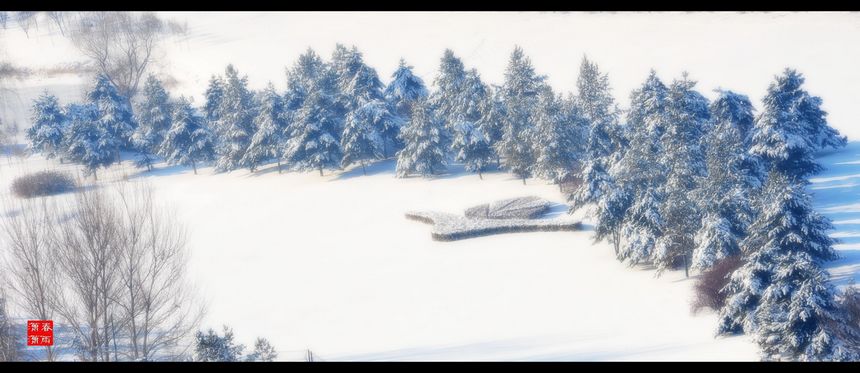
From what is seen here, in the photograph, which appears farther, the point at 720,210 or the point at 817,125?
the point at 817,125

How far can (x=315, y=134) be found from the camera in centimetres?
3372

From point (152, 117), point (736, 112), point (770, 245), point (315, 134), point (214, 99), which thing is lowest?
point (770, 245)

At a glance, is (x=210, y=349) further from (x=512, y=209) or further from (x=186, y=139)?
(x=186, y=139)

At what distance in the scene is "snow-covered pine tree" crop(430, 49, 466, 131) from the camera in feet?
107

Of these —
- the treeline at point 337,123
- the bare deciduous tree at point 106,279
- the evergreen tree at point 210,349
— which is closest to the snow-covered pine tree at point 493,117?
the treeline at point 337,123

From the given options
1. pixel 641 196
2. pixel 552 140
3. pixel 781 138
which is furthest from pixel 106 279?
pixel 781 138

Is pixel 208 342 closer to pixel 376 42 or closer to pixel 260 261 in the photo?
pixel 260 261

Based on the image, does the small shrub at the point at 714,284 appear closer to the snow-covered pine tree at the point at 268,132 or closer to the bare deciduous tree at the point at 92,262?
the bare deciduous tree at the point at 92,262

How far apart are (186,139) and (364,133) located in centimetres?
1036

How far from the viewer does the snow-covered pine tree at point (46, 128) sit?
116 feet

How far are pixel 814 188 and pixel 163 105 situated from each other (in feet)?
103

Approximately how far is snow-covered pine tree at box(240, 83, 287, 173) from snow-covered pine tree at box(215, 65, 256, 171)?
0.69 meters
